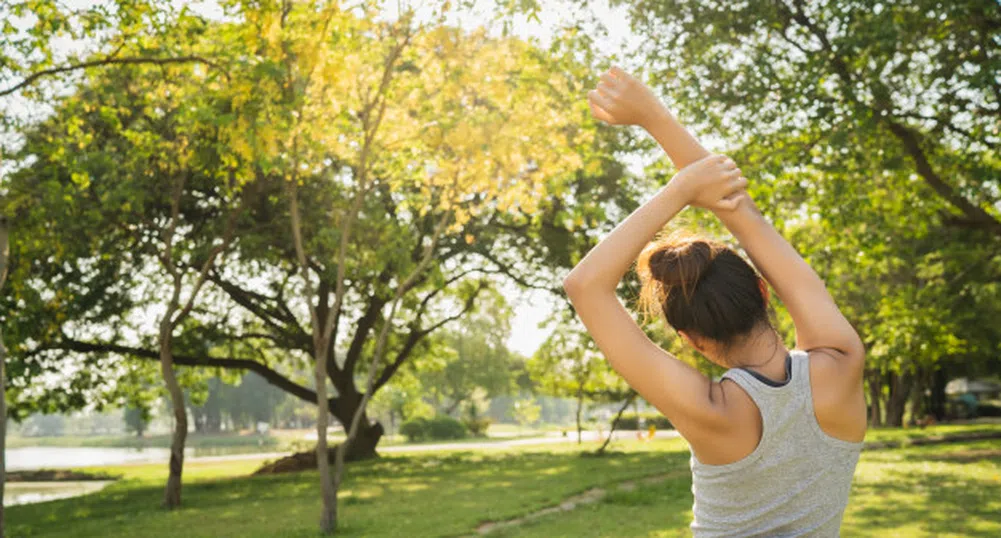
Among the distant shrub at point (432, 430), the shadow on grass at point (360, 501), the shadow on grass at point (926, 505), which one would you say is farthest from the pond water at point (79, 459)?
the shadow on grass at point (926, 505)

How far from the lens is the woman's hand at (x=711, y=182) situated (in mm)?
1826

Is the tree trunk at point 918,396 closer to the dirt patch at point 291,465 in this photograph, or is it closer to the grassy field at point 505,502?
the grassy field at point 505,502

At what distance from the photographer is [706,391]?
1.70 m

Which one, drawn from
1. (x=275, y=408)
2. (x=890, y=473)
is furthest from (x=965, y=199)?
(x=275, y=408)

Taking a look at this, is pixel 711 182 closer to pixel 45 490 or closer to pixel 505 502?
pixel 505 502

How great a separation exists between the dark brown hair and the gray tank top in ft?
0.37

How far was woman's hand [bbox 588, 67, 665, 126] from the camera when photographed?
1959 mm

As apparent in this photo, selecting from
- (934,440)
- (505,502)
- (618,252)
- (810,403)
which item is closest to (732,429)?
(810,403)

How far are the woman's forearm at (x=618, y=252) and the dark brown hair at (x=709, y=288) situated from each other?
0.33ft

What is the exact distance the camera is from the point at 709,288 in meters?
→ 1.82

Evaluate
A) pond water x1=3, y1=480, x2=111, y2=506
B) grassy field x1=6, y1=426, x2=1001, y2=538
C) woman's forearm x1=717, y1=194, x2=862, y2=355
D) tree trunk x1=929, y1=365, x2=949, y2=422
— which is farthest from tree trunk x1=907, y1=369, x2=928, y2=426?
woman's forearm x1=717, y1=194, x2=862, y2=355

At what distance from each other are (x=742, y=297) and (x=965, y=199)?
653 inches

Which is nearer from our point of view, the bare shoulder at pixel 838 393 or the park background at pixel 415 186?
the bare shoulder at pixel 838 393

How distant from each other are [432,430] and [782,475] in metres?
53.2
